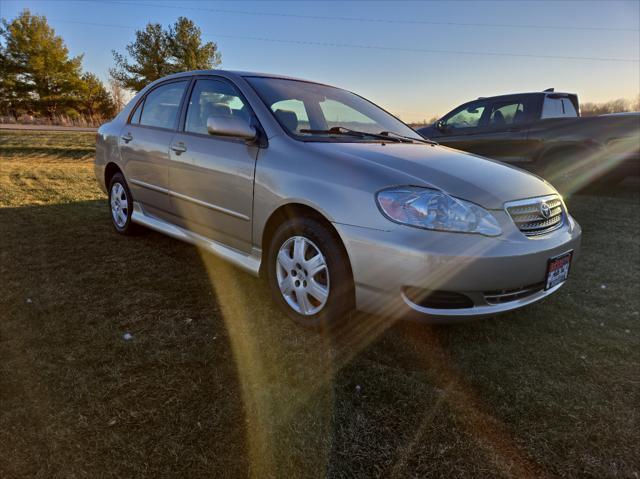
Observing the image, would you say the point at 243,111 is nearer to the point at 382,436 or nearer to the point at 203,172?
the point at 203,172

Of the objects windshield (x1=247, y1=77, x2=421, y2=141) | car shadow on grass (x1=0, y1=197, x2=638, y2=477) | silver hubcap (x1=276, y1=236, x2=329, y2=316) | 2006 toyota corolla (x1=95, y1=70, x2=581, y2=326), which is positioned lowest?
car shadow on grass (x1=0, y1=197, x2=638, y2=477)

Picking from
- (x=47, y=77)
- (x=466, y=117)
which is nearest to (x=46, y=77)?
(x=47, y=77)

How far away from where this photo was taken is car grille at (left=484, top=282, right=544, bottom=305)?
2.14 m

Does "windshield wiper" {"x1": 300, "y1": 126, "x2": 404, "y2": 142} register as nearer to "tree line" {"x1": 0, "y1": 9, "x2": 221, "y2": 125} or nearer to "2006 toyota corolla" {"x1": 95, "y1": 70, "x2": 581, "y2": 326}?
"2006 toyota corolla" {"x1": 95, "y1": 70, "x2": 581, "y2": 326}

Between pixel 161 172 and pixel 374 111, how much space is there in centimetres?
188

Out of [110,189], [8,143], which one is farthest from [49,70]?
[110,189]

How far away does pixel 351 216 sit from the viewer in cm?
216

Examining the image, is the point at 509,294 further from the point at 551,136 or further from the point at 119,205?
the point at 551,136

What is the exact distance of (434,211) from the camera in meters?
2.08

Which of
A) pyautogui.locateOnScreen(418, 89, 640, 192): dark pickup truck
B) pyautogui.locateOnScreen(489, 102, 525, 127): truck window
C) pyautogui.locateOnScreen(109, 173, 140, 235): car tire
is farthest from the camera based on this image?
pyautogui.locateOnScreen(489, 102, 525, 127): truck window

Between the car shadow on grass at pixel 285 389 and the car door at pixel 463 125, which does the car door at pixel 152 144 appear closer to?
the car shadow on grass at pixel 285 389

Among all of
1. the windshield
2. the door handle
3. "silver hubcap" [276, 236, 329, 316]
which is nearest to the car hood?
the windshield

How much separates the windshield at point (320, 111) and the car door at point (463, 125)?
396 cm

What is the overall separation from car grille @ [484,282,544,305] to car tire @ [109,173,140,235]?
131 inches
